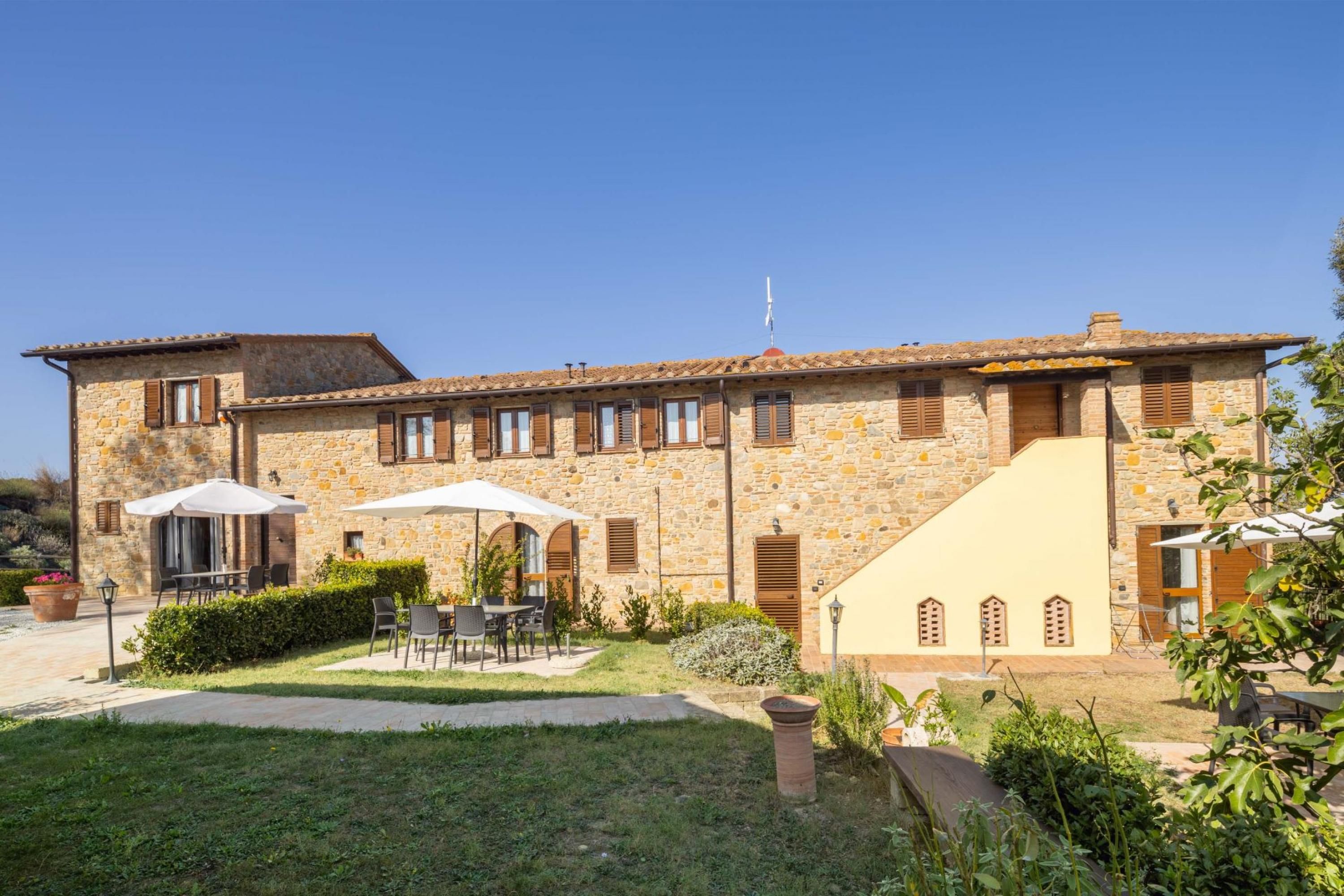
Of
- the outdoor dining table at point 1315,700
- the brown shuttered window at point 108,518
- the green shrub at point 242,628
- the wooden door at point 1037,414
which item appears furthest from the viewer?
the brown shuttered window at point 108,518

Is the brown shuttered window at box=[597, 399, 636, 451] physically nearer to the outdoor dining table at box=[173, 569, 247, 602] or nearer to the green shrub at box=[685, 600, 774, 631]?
the green shrub at box=[685, 600, 774, 631]

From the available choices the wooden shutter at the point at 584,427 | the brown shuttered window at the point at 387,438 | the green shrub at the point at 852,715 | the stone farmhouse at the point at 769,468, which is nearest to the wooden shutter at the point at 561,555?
the stone farmhouse at the point at 769,468

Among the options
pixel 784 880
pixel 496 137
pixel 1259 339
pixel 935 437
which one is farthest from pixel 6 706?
pixel 1259 339

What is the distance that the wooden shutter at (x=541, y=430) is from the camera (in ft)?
49.1

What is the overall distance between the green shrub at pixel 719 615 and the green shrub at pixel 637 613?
1.01 m

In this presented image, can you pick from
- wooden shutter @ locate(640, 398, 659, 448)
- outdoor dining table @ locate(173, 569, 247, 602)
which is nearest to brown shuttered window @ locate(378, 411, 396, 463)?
outdoor dining table @ locate(173, 569, 247, 602)

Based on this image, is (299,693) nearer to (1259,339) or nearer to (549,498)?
(549,498)

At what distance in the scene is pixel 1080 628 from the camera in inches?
499

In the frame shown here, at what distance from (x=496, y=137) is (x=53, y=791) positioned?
40.8 feet

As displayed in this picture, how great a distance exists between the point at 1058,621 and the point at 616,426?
9341 millimetres

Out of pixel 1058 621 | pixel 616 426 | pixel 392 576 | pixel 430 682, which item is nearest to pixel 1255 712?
pixel 1058 621

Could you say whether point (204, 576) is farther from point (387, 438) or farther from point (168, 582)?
point (387, 438)

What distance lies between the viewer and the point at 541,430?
15.0 meters

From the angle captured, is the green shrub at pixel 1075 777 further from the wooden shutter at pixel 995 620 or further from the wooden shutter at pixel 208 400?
the wooden shutter at pixel 208 400
